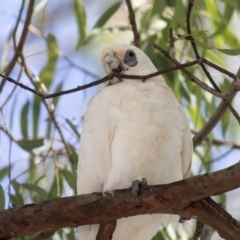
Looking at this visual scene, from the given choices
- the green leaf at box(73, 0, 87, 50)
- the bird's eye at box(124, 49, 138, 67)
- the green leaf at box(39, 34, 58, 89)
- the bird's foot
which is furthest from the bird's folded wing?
the green leaf at box(39, 34, 58, 89)

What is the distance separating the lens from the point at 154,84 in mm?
2051

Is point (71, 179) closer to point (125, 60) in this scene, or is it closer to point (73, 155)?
point (73, 155)

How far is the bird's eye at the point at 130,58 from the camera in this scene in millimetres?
2244

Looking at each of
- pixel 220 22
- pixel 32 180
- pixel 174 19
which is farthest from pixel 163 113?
pixel 32 180

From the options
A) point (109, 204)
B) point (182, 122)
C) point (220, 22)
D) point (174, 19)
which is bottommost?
point (109, 204)

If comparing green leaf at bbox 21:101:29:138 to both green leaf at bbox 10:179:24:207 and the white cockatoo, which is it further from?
the white cockatoo

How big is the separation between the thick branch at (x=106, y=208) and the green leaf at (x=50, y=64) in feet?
4.27

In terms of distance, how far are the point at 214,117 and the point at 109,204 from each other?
889mm

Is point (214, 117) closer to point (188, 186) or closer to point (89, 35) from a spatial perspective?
point (89, 35)

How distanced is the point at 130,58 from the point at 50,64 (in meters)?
0.85

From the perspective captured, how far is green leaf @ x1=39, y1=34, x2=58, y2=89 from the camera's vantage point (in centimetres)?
287

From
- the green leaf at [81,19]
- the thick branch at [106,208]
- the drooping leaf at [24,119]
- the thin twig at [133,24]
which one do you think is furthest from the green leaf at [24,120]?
the thick branch at [106,208]

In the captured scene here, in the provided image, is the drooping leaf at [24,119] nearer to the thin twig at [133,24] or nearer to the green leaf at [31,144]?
the green leaf at [31,144]

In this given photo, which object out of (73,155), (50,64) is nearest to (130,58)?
(73,155)
